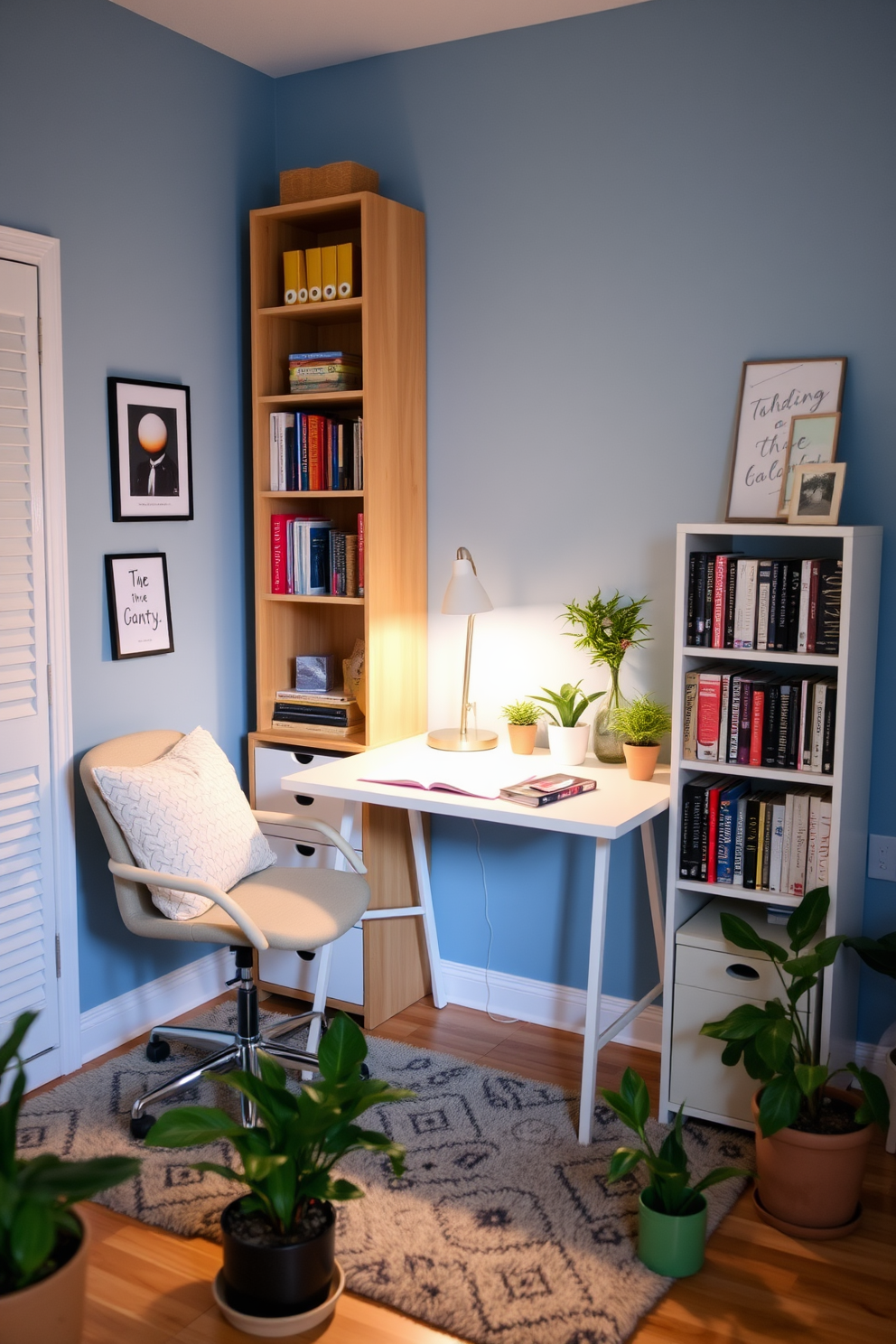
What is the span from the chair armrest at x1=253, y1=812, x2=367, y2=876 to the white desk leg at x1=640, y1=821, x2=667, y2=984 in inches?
29.0

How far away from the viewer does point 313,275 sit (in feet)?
10.9

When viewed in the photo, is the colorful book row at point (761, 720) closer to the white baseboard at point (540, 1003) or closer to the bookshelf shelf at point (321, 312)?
the white baseboard at point (540, 1003)

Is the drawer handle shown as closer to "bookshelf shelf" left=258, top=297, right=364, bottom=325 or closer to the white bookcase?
the white bookcase

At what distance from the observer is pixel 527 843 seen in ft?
11.1

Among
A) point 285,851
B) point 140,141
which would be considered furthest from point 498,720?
point 140,141

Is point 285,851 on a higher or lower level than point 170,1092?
higher

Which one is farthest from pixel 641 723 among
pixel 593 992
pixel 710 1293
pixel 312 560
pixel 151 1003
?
pixel 151 1003

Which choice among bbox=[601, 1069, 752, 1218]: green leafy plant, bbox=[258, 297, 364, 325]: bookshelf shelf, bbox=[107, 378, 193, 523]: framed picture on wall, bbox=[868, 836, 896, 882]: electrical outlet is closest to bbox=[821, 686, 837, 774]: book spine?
bbox=[868, 836, 896, 882]: electrical outlet

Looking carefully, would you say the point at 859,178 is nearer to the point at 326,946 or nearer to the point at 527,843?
the point at 527,843

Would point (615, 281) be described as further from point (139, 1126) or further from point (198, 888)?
point (139, 1126)

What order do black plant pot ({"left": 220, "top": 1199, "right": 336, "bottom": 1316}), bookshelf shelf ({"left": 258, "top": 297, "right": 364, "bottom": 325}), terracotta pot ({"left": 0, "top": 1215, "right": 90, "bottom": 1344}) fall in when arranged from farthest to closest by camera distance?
1. bookshelf shelf ({"left": 258, "top": 297, "right": 364, "bottom": 325})
2. black plant pot ({"left": 220, "top": 1199, "right": 336, "bottom": 1316})
3. terracotta pot ({"left": 0, "top": 1215, "right": 90, "bottom": 1344})

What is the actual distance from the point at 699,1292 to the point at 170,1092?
126 centimetres

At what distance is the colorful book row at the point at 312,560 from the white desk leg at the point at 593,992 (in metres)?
1.14

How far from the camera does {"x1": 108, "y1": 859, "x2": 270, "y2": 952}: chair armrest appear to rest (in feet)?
8.38
